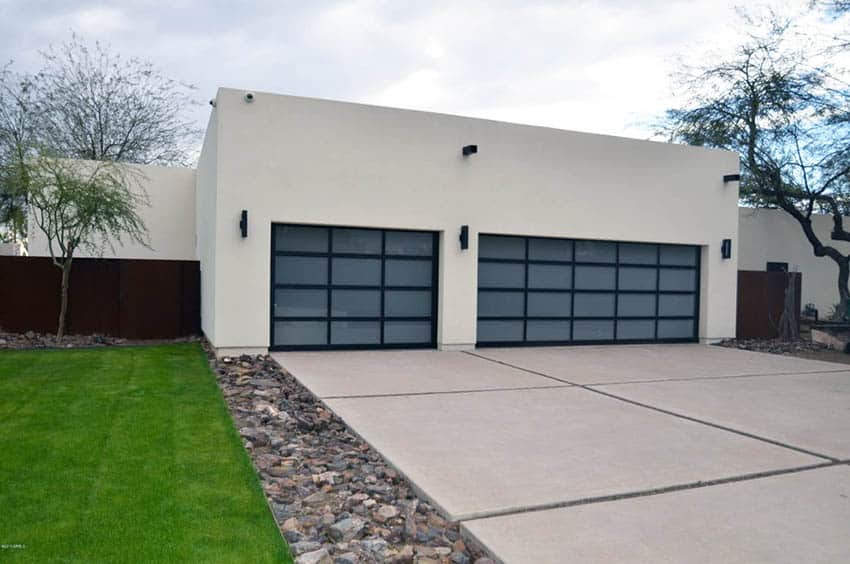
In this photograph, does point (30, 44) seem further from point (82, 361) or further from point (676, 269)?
point (676, 269)

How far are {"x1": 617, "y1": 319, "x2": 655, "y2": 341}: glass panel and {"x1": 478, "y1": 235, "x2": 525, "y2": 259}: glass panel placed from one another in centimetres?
260

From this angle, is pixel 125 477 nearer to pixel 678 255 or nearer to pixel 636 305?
pixel 636 305

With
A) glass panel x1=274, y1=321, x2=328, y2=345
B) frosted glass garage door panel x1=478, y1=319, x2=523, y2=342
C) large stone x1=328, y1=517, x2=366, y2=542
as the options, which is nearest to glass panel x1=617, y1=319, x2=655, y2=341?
frosted glass garage door panel x1=478, y1=319, x2=523, y2=342

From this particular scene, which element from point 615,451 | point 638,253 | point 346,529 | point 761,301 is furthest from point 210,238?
point 761,301

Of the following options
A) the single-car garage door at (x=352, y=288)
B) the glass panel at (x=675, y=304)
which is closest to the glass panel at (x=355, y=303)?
the single-car garage door at (x=352, y=288)

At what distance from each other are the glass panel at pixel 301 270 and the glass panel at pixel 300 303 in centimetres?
16

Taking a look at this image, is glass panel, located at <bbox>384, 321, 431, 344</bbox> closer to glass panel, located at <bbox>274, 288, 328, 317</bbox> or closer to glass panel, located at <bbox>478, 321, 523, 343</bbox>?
glass panel, located at <bbox>478, 321, 523, 343</bbox>

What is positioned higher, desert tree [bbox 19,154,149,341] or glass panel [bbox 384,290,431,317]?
desert tree [bbox 19,154,149,341]

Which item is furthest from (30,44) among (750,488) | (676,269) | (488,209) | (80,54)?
(750,488)

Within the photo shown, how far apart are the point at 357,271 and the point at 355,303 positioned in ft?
1.70

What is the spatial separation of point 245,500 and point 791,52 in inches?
686

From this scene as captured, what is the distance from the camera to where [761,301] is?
14320 millimetres

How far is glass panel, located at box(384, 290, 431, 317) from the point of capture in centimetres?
1086

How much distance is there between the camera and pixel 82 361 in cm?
902
